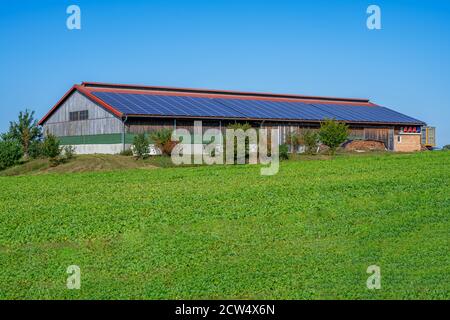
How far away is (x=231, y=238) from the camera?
1467cm

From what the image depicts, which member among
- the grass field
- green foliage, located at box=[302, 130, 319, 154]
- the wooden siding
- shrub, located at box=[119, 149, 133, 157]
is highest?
the wooden siding

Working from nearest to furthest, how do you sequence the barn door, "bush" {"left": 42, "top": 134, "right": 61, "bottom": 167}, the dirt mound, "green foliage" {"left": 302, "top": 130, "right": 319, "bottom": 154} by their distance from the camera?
1. "bush" {"left": 42, "top": 134, "right": 61, "bottom": 167}
2. "green foliage" {"left": 302, "top": 130, "right": 319, "bottom": 154}
3. the dirt mound
4. the barn door

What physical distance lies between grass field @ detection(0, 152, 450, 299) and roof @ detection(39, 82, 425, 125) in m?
25.6

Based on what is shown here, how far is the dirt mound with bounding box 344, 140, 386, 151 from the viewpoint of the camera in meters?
56.2

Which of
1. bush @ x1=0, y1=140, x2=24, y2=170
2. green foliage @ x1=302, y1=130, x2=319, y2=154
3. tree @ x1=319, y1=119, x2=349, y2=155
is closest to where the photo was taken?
bush @ x1=0, y1=140, x2=24, y2=170

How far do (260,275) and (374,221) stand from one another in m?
5.17

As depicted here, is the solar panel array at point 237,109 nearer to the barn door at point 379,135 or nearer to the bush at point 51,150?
the barn door at point 379,135

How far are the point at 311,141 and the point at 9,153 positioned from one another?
20607mm

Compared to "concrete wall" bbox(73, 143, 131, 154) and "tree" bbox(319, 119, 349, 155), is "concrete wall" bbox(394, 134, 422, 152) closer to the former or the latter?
"tree" bbox(319, 119, 349, 155)

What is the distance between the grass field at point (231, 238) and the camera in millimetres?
11492

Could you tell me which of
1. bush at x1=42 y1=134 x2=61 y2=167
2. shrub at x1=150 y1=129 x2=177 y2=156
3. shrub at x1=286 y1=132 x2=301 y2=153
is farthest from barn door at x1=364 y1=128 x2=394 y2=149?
bush at x1=42 y1=134 x2=61 y2=167

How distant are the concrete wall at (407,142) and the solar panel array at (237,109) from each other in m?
1.44

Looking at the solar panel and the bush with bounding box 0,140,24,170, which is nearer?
the bush with bounding box 0,140,24,170
